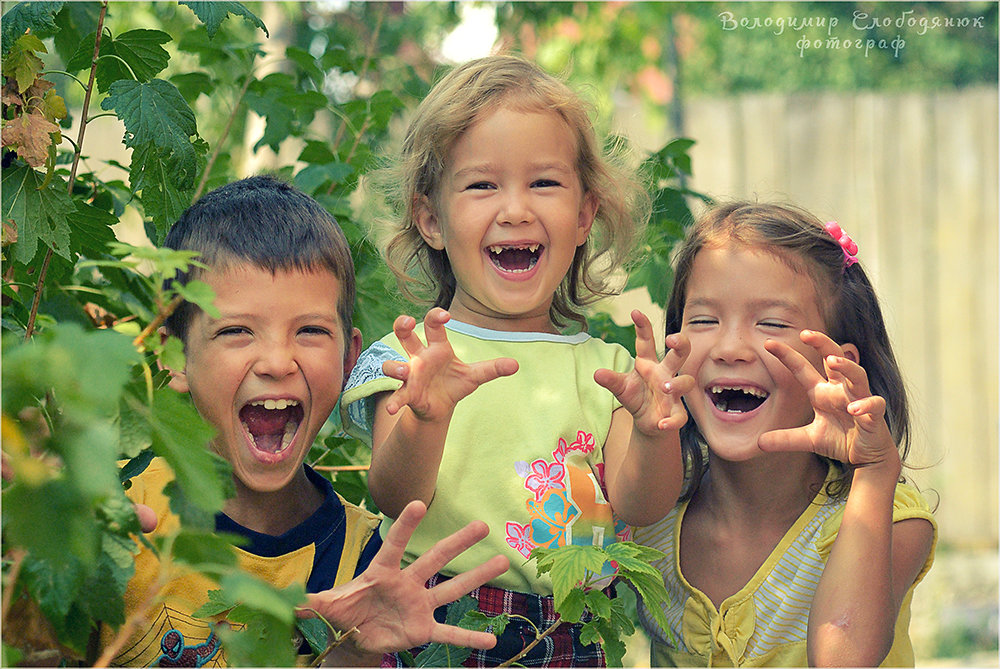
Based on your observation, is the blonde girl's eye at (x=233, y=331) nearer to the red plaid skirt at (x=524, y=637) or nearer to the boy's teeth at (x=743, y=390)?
the red plaid skirt at (x=524, y=637)

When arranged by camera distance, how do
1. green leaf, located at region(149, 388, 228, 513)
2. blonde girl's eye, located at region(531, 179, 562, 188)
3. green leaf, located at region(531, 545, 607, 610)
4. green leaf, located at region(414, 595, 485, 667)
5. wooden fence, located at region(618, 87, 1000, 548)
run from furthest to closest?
wooden fence, located at region(618, 87, 1000, 548) < blonde girl's eye, located at region(531, 179, 562, 188) < green leaf, located at region(414, 595, 485, 667) < green leaf, located at region(531, 545, 607, 610) < green leaf, located at region(149, 388, 228, 513)

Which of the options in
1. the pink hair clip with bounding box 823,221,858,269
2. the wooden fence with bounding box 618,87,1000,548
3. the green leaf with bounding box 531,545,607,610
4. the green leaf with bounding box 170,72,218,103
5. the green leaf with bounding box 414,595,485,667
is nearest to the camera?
the green leaf with bounding box 531,545,607,610

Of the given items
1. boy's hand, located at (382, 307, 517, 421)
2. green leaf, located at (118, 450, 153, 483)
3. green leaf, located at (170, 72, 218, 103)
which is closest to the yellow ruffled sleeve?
boy's hand, located at (382, 307, 517, 421)

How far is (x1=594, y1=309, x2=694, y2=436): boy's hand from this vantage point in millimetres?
1784

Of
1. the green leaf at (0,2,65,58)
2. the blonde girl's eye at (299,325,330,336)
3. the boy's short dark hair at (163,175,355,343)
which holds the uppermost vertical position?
the green leaf at (0,2,65,58)

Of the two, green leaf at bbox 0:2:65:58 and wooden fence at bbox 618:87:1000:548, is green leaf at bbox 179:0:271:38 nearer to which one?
green leaf at bbox 0:2:65:58

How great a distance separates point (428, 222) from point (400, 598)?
104 centimetres

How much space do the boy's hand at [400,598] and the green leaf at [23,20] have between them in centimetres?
98

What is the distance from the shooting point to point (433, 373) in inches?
67.7

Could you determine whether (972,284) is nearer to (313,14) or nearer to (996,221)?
(996,221)

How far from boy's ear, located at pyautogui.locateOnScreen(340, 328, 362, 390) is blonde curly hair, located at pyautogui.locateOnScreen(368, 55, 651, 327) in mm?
329

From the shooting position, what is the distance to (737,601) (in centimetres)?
215

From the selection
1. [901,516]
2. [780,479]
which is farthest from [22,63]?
[901,516]

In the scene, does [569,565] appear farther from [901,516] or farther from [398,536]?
[901,516]
